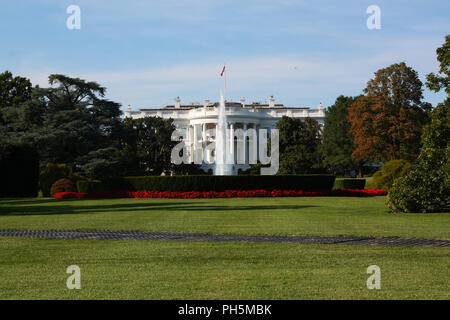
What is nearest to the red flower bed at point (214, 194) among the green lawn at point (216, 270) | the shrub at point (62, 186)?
the shrub at point (62, 186)

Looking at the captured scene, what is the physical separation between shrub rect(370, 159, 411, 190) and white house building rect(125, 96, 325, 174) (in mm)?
47536

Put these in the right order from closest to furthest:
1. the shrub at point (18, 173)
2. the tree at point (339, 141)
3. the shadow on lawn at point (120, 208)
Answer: the shadow on lawn at point (120, 208), the shrub at point (18, 173), the tree at point (339, 141)

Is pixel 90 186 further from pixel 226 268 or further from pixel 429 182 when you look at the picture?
pixel 226 268

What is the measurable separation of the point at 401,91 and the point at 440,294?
162 ft

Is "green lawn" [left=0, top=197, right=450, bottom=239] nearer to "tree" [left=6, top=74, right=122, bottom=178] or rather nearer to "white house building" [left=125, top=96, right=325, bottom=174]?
"tree" [left=6, top=74, right=122, bottom=178]

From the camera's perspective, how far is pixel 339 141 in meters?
77.2

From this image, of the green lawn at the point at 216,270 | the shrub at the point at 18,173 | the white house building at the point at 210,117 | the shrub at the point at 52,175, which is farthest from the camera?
the white house building at the point at 210,117

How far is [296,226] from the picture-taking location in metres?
17.5

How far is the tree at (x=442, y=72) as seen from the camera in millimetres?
26234

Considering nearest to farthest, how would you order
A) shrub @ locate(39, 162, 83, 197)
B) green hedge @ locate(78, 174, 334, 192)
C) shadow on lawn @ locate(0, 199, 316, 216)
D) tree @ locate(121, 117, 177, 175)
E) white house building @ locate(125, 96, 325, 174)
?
shadow on lawn @ locate(0, 199, 316, 216) < green hedge @ locate(78, 174, 334, 192) < shrub @ locate(39, 162, 83, 197) < tree @ locate(121, 117, 177, 175) < white house building @ locate(125, 96, 325, 174)

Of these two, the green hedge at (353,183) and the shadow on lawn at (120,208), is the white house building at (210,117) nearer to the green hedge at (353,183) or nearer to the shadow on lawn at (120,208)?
the green hedge at (353,183)

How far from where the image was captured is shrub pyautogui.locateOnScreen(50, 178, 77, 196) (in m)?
42.5

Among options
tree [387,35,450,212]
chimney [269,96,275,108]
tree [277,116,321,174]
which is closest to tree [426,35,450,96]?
tree [387,35,450,212]

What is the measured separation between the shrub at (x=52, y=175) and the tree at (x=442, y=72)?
88.8 feet
